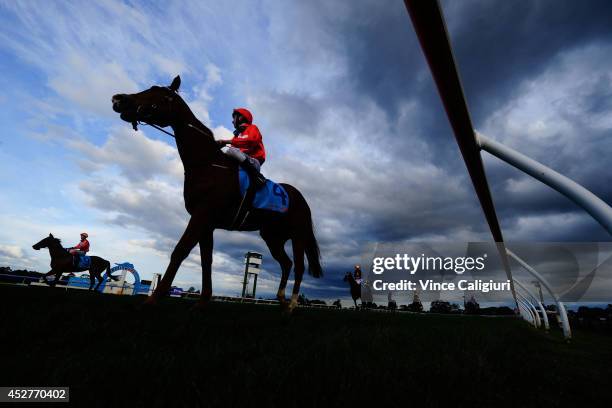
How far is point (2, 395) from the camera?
1.05 metres

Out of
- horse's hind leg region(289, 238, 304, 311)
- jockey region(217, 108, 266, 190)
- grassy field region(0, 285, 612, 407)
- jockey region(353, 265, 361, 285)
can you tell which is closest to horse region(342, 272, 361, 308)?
jockey region(353, 265, 361, 285)

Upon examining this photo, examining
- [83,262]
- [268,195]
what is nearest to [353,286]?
[83,262]

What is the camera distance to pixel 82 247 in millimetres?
15375

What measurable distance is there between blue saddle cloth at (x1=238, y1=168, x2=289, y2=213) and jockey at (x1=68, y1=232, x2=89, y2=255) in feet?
46.4

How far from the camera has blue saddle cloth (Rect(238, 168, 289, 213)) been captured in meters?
4.98

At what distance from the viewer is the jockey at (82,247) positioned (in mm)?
14904

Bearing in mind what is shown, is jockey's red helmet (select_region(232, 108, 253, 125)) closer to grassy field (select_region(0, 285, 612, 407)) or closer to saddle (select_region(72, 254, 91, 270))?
grassy field (select_region(0, 285, 612, 407))

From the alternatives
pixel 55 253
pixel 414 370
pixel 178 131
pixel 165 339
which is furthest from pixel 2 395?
pixel 55 253

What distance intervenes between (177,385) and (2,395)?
0.56m

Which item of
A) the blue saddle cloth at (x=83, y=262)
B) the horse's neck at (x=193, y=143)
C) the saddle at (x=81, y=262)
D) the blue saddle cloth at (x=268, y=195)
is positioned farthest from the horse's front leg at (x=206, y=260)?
the blue saddle cloth at (x=83, y=262)

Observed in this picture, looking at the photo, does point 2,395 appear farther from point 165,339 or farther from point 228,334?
point 228,334

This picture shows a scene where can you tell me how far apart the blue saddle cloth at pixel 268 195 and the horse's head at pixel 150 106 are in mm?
1383

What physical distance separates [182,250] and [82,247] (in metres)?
15.0

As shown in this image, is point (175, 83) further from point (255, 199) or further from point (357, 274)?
point (357, 274)
